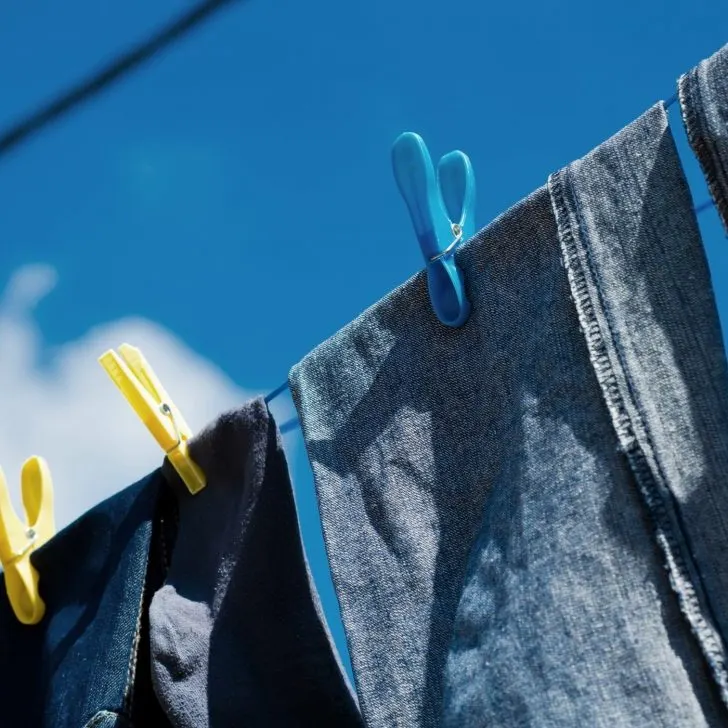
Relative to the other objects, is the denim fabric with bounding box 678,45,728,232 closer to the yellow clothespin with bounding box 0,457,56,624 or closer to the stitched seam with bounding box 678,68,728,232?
the stitched seam with bounding box 678,68,728,232

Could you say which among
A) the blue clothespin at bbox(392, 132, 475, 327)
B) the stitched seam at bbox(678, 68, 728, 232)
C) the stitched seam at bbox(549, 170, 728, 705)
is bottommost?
the stitched seam at bbox(549, 170, 728, 705)

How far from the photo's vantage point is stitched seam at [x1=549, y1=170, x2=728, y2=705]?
0.47 metres

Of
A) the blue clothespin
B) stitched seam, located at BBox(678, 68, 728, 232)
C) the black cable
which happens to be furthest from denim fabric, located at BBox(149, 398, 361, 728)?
the black cable

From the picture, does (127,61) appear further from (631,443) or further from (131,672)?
(631,443)

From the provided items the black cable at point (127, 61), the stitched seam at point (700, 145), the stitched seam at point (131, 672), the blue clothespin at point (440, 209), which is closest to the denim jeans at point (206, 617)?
the stitched seam at point (131, 672)

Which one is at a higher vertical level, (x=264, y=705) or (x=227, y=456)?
(x=227, y=456)

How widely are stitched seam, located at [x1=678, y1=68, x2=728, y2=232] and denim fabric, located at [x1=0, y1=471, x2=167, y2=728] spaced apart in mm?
469

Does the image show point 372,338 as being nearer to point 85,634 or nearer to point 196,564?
point 196,564

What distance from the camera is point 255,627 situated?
0.73m

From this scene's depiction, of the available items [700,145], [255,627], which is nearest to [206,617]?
[255,627]

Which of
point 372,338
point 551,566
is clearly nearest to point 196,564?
point 372,338

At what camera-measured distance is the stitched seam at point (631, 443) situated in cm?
47

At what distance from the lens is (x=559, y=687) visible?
19.5 inches

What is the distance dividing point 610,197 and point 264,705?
38 cm
